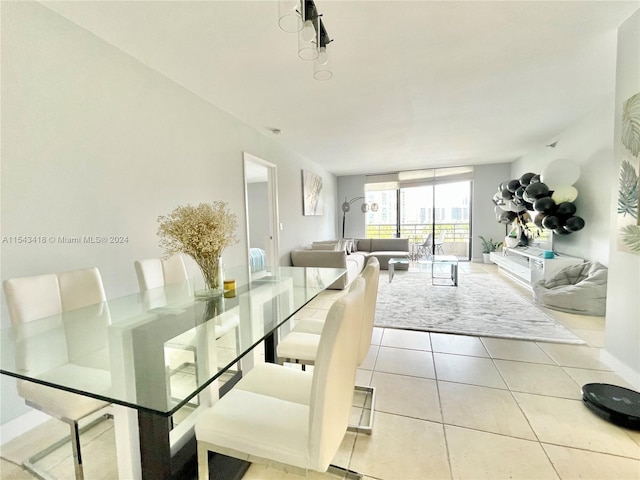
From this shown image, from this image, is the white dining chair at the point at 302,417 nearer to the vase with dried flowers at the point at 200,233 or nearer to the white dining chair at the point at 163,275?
the white dining chair at the point at 163,275

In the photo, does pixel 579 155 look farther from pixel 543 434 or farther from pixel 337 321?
pixel 337 321

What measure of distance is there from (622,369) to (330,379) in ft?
7.99

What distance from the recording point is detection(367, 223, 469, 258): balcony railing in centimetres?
766

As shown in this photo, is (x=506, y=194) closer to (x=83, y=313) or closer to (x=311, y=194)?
(x=311, y=194)

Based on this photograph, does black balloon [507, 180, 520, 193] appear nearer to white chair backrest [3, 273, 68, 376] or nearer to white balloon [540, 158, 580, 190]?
white balloon [540, 158, 580, 190]

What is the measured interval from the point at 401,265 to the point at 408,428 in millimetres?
4892

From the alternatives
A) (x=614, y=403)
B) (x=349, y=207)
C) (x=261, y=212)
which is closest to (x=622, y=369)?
(x=614, y=403)

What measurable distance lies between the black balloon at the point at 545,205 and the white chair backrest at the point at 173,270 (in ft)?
15.0

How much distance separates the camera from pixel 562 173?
152 inches

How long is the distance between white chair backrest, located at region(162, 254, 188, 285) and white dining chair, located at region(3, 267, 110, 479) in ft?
1.72

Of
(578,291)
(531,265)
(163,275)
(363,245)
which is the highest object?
(163,275)

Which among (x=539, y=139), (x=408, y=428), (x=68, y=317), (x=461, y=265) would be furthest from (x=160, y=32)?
(x=461, y=265)

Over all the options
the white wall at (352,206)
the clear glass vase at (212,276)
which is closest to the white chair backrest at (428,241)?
the white wall at (352,206)

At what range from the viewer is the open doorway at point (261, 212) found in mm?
3973
